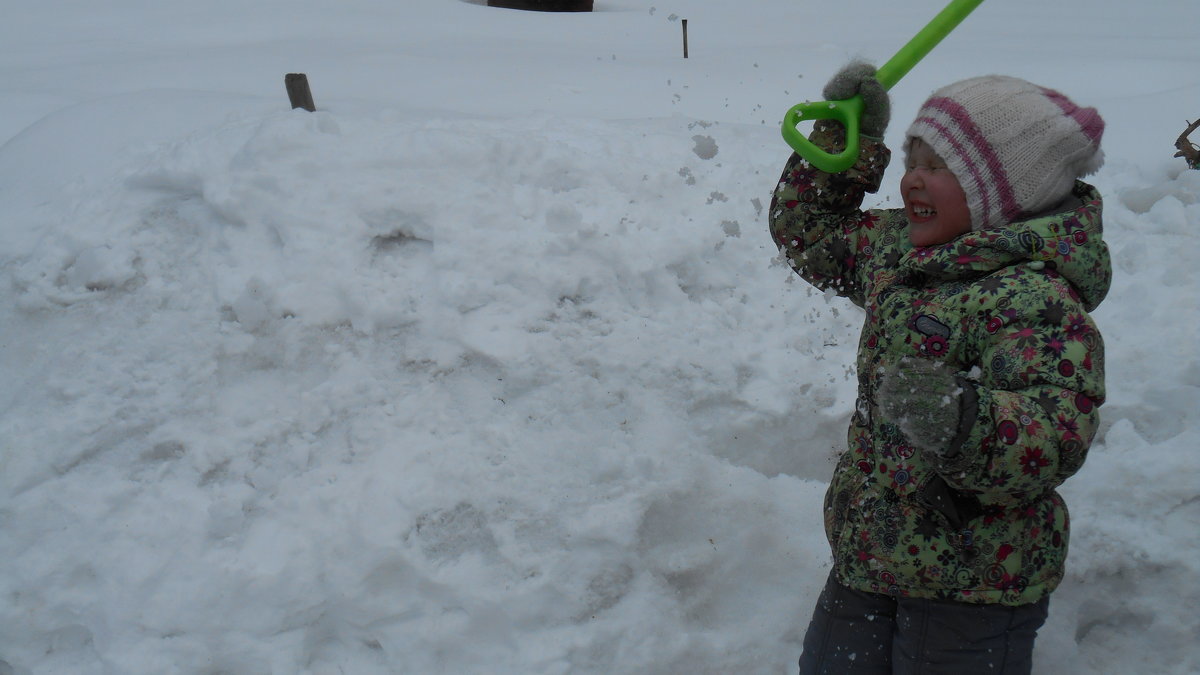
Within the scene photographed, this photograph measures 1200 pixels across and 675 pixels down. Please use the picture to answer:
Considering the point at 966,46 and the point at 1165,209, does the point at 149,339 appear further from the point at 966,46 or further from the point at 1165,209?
the point at 966,46

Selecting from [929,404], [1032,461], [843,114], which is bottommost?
[1032,461]

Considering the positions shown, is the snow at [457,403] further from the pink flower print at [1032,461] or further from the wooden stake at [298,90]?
the pink flower print at [1032,461]

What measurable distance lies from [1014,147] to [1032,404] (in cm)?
49

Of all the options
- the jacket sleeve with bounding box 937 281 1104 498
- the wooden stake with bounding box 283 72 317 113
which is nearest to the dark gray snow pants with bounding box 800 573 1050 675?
the jacket sleeve with bounding box 937 281 1104 498

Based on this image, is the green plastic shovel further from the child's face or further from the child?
the child's face

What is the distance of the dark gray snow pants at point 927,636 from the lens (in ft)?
5.76

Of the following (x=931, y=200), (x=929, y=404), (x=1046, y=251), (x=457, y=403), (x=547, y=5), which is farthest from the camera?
(x=547, y=5)

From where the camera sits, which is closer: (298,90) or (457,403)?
(457,403)

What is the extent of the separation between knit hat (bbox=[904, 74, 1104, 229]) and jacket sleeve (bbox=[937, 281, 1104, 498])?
0.23m

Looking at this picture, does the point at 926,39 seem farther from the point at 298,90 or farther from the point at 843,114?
the point at 298,90

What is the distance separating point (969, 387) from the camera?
4.76 ft

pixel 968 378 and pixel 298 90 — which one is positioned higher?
pixel 298 90

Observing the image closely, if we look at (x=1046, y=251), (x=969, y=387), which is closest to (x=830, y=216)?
(x=1046, y=251)

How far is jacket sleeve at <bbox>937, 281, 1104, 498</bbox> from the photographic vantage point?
1.45 meters
